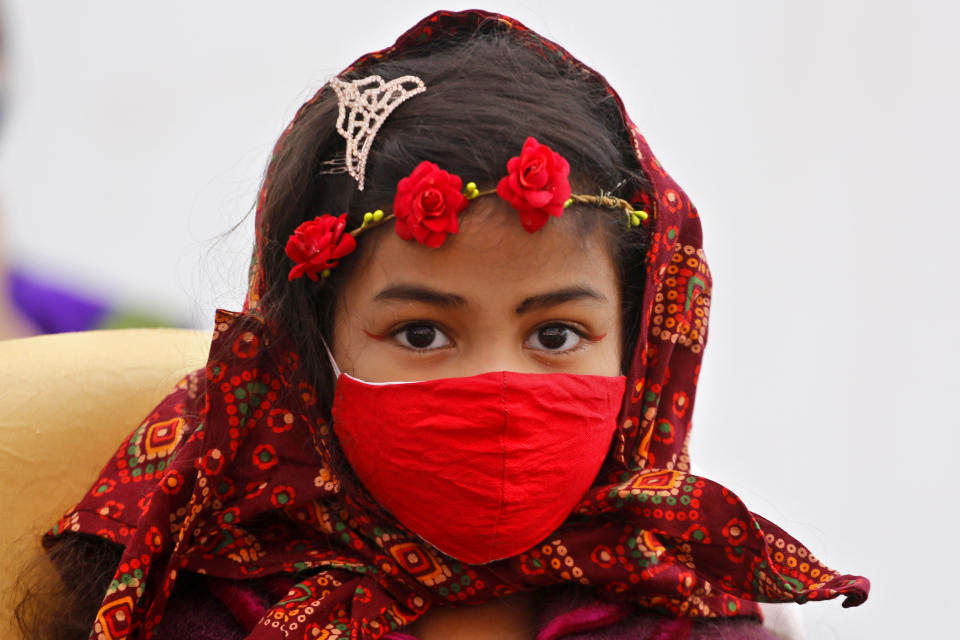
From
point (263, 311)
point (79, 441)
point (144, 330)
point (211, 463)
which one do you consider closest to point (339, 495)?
point (211, 463)

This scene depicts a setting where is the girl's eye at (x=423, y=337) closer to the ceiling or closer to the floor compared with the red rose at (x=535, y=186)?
closer to the floor

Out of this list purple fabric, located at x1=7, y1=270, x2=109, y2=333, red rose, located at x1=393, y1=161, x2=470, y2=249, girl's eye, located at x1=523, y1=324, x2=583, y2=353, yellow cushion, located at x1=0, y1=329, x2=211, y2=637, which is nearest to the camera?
red rose, located at x1=393, y1=161, x2=470, y2=249

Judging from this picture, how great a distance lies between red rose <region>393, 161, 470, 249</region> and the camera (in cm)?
165

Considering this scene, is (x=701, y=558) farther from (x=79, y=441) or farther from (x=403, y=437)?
(x=79, y=441)

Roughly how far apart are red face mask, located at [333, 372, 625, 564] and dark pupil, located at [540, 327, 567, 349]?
0.19 feet

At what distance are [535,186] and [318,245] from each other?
1.18ft

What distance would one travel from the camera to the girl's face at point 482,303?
1693 mm

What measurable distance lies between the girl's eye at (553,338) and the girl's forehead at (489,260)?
2.8 inches

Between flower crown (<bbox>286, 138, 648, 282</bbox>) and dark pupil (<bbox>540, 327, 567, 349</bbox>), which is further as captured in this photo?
dark pupil (<bbox>540, 327, 567, 349</bbox>)

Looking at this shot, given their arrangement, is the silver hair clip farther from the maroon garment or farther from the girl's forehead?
the maroon garment

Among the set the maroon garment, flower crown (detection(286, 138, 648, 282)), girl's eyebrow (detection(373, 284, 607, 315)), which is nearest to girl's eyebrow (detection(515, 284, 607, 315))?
girl's eyebrow (detection(373, 284, 607, 315))

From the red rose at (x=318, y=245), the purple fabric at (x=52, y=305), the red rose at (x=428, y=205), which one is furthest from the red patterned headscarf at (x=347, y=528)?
the purple fabric at (x=52, y=305)

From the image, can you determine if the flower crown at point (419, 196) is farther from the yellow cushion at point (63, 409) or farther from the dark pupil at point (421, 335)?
the yellow cushion at point (63, 409)

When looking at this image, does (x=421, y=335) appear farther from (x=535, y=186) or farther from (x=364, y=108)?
(x=364, y=108)
